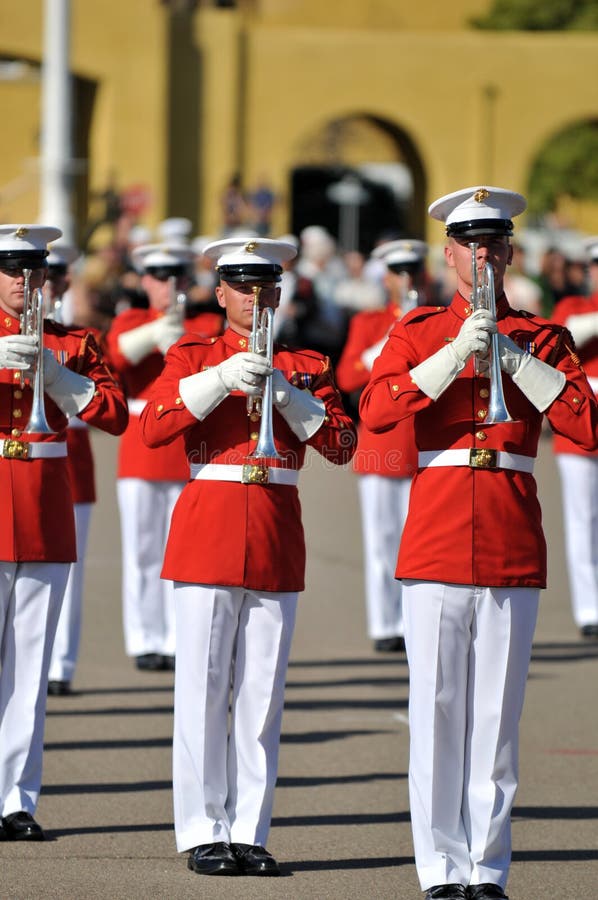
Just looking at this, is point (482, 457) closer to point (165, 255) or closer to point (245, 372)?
point (245, 372)

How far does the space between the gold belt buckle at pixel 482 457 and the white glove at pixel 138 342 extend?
402 cm

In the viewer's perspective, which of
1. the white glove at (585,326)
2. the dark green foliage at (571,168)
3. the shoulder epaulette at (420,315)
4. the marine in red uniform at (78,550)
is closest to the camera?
the shoulder epaulette at (420,315)

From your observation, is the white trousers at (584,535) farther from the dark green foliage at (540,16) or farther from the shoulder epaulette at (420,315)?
the dark green foliage at (540,16)

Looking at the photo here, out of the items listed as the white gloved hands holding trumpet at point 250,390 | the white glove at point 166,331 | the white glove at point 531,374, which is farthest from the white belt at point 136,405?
the white glove at point 531,374

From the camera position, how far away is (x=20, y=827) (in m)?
6.56

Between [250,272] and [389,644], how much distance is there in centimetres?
480

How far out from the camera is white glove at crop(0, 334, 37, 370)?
248 inches

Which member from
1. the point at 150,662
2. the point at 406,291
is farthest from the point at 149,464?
the point at 406,291

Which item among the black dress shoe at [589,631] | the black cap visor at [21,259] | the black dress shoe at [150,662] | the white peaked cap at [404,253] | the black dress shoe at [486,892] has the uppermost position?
the white peaked cap at [404,253]

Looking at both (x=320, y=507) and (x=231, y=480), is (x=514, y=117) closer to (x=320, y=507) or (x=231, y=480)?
(x=320, y=507)

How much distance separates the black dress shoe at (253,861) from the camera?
621 centimetres

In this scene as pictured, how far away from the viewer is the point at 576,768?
26.3ft

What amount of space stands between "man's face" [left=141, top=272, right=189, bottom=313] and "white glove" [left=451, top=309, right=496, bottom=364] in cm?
441

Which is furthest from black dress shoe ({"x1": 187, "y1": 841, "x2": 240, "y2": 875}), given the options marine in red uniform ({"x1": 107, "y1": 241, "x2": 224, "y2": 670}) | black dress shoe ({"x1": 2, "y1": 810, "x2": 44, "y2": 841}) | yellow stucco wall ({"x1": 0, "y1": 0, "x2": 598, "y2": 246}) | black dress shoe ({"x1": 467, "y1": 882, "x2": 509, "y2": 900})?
yellow stucco wall ({"x1": 0, "y1": 0, "x2": 598, "y2": 246})
